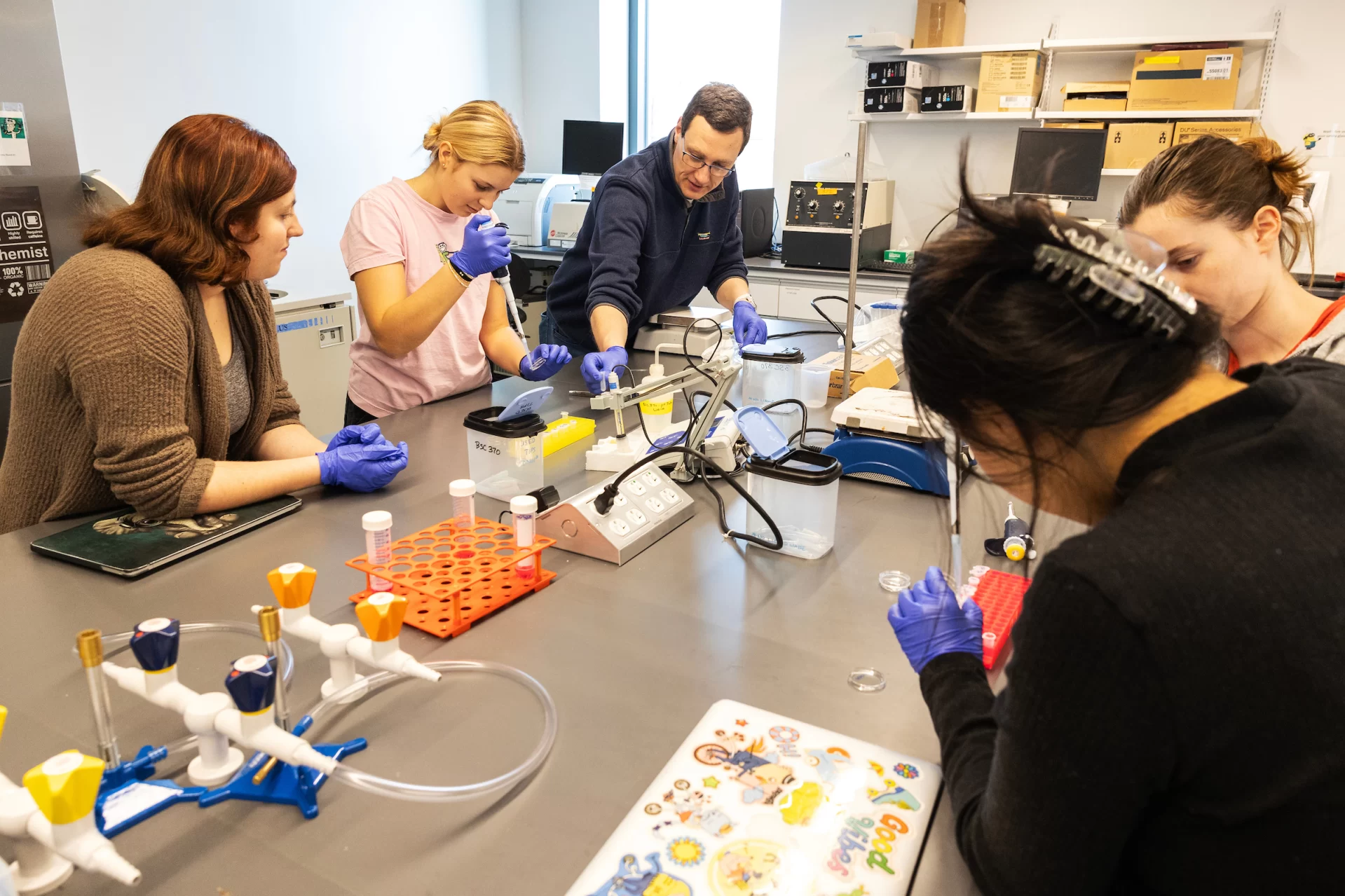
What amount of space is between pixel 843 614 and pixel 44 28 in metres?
2.83

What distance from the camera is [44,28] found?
8.18ft

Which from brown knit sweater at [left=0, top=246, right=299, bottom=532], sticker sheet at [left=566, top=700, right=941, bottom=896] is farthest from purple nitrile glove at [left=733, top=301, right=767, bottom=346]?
sticker sheet at [left=566, top=700, right=941, bottom=896]

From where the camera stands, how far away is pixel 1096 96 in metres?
3.96

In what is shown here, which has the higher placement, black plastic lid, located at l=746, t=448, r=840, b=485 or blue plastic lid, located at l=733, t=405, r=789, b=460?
blue plastic lid, located at l=733, t=405, r=789, b=460

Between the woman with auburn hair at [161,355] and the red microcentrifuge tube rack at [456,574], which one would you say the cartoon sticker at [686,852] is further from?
the woman with auburn hair at [161,355]

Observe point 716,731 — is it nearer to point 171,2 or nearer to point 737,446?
point 737,446

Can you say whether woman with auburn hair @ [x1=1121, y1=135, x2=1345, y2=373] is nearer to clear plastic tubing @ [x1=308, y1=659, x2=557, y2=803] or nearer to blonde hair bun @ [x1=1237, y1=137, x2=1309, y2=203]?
blonde hair bun @ [x1=1237, y1=137, x2=1309, y2=203]

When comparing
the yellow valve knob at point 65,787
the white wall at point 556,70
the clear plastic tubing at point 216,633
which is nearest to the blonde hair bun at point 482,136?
the clear plastic tubing at point 216,633

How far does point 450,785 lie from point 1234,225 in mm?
1549

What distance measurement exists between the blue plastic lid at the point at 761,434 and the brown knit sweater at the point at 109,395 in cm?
88

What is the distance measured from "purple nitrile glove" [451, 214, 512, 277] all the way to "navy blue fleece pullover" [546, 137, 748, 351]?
0.44 metres

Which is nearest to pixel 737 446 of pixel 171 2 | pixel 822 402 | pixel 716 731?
pixel 822 402

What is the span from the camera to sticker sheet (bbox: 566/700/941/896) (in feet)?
2.42

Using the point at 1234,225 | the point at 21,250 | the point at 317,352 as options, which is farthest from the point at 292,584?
the point at 317,352
